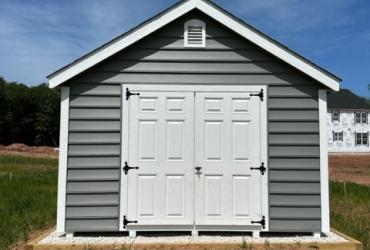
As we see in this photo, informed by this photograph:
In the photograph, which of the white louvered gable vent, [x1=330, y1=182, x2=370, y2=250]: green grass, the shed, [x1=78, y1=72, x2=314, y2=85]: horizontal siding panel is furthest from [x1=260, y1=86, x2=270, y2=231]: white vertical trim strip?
[x1=330, y1=182, x2=370, y2=250]: green grass

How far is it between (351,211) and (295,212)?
14.0 ft

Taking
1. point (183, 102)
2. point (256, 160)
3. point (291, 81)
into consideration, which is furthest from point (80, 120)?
point (291, 81)

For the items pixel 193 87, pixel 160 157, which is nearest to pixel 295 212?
pixel 160 157

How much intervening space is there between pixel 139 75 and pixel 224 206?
2692mm

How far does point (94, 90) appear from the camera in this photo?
→ 7.02 meters

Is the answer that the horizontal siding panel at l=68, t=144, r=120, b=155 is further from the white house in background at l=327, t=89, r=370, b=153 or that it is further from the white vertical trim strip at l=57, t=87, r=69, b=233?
the white house in background at l=327, t=89, r=370, b=153

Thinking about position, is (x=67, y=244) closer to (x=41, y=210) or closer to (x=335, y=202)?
(x=41, y=210)

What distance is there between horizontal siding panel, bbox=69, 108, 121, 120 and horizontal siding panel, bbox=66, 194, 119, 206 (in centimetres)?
133

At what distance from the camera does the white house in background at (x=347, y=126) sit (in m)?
52.5

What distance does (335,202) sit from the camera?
11.7m

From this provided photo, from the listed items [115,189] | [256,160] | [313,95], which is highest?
[313,95]

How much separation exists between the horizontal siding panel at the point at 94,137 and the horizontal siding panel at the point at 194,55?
1363mm

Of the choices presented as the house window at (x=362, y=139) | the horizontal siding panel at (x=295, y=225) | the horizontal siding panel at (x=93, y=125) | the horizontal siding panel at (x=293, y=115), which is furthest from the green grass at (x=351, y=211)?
the house window at (x=362, y=139)

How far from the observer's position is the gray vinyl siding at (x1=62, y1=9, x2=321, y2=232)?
6.90 metres
